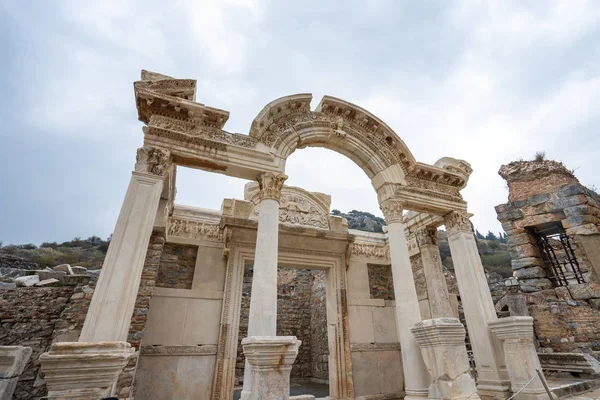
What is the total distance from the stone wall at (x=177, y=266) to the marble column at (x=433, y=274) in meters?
6.22

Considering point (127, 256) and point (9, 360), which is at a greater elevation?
point (127, 256)

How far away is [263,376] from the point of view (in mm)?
3787

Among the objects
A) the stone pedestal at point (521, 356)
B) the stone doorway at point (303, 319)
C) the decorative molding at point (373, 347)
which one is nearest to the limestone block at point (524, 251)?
the stone pedestal at point (521, 356)

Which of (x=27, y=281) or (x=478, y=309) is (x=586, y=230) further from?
(x=27, y=281)

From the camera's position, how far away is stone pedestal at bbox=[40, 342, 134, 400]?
2.40 metres

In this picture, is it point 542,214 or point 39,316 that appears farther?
point 542,214

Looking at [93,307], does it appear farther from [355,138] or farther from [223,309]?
[355,138]

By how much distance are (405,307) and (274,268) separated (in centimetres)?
280

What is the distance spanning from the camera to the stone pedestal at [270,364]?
376 cm

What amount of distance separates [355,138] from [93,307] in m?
6.04

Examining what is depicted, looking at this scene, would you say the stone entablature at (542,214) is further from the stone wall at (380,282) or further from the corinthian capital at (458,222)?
the stone wall at (380,282)

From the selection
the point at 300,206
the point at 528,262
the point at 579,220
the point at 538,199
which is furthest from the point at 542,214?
the point at 300,206

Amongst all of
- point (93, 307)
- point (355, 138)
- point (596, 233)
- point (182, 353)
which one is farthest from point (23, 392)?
point (596, 233)

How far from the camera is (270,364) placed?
3.85m
